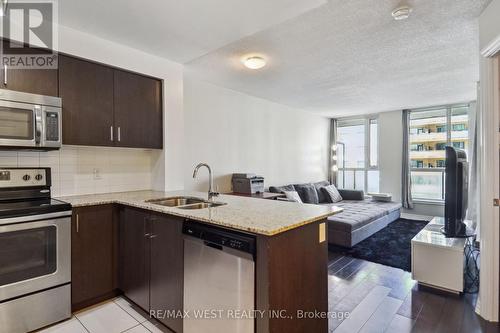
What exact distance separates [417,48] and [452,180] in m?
1.46

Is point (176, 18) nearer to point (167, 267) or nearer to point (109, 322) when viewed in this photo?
point (167, 267)

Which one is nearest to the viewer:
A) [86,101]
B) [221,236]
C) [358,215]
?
[221,236]

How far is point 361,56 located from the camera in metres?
2.99

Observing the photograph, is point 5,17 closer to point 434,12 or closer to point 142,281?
point 142,281

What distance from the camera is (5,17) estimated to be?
2.02 metres

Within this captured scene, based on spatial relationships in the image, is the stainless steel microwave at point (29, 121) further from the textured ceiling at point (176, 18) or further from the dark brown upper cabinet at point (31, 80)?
the textured ceiling at point (176, 18)

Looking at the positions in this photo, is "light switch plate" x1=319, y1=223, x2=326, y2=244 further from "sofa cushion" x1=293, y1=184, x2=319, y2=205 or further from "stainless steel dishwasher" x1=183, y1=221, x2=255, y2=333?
"sofa cushion" x1=293, y1=184, x2=319, y2=205

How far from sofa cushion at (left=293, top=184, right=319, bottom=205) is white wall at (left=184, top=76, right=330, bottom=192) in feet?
1.31

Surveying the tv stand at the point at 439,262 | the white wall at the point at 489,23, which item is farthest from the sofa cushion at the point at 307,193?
the white wall at the point at 489,23

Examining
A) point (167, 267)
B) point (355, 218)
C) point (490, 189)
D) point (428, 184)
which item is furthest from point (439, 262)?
point (428, 184)

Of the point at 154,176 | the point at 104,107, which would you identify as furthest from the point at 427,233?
the point at 104,107

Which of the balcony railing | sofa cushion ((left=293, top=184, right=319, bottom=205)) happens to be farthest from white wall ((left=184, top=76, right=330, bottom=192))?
the balcony railing

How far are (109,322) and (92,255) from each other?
58cm

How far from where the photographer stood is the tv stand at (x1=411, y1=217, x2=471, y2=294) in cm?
247
